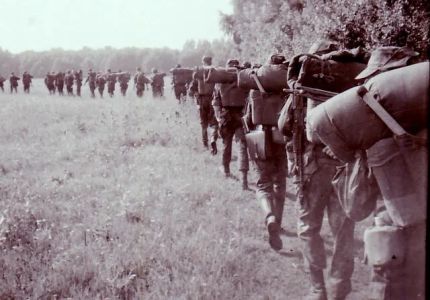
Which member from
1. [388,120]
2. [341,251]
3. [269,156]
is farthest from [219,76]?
[388,120]

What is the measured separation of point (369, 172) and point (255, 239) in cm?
249

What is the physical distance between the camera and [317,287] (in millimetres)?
4023

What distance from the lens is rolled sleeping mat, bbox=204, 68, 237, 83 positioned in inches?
230

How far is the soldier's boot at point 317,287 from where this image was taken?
3.99 meters

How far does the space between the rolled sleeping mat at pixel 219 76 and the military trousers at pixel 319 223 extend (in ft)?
6.93

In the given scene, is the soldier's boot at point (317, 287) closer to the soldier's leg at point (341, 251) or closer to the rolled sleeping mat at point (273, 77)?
the soldier's leg at point (341, 251)

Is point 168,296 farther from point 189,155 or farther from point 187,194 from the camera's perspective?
point 189,155

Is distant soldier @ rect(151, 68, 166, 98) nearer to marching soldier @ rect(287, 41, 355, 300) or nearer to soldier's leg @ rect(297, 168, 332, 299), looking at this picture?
marching soldier @ rect(287, 41, 355, 300)

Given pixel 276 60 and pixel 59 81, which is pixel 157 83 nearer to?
pixel 59 81

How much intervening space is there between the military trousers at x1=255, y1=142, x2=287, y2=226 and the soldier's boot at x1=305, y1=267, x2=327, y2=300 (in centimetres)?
142

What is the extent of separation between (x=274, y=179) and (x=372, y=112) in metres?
2.67

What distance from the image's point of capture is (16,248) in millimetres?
4703

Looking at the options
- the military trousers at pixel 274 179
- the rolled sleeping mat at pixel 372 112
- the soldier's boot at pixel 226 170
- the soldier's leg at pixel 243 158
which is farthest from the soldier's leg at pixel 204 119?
the rolled sleeping mat at pixel 372 112

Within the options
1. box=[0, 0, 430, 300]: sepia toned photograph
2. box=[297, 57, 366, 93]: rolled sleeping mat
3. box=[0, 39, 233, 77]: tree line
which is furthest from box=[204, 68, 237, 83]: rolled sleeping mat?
box=[0, 39, 233, 77]: tree line
